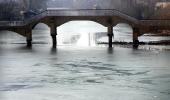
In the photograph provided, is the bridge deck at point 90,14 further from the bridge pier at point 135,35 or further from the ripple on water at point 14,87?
the ripple on water at point 14,87

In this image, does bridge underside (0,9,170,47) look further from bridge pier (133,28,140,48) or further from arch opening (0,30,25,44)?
arch opening (0,30,25,44)

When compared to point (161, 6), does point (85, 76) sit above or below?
below

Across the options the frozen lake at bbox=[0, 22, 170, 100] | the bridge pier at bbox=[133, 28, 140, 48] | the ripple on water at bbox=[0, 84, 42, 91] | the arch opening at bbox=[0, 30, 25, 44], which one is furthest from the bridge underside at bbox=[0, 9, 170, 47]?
the ripple on water at bbox=[0, 84, 42, 91]

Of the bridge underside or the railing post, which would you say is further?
the railing post

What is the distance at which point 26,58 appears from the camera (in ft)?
335

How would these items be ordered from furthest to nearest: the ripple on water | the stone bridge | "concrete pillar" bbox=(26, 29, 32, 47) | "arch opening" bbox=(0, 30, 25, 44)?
"arch opening" bbox=(0, 30, 25, 44), "concrete pillar" bbox=(26, 29, 32, 47), the stone bridge, the ripple on water

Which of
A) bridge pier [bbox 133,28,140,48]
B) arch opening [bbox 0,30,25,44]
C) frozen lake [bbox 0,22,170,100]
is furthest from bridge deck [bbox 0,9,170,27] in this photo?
arch opening [bbox 0,30,25,44]

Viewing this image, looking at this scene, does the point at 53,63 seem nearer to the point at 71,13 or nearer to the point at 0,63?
the point at 0,63

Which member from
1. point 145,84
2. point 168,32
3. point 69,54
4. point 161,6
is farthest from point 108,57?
point 161,6

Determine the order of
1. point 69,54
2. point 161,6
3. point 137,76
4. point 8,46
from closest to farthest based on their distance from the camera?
point 137,76
point 69,54
point 8,46
point 161,6

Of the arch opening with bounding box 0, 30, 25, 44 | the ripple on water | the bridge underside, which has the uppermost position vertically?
the bridge underside

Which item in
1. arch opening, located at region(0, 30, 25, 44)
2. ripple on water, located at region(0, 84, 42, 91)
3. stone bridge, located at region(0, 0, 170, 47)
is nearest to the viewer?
ripple on water, located at region(0, 84, 42, 91)

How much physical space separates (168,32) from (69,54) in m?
53.0

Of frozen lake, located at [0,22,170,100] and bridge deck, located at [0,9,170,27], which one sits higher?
bridge deck, located at [0,9,170,27]
